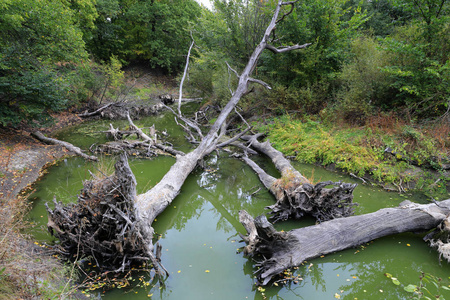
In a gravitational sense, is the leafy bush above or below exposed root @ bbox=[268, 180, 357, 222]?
above

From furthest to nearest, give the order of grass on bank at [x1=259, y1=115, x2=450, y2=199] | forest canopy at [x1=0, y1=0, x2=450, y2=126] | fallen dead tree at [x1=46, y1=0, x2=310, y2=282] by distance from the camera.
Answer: forest canopy at [x1=0, y1=0, x2=450, y2=126]
grass on bank at [x1=259, y1=115, x2=450, y2=199]
fallen dead tree at [x1=46, y1=0, x2=310, y2=282]

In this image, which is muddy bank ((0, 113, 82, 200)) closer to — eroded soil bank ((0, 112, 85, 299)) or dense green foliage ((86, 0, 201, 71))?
eroded soil bank ((0, 112, 85, 299))

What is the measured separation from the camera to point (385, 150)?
7.24 m

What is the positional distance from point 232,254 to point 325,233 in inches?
63.9

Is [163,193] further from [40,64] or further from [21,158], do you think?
[40,64]

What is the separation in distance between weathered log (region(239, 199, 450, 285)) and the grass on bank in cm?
179

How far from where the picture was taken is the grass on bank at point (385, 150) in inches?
256

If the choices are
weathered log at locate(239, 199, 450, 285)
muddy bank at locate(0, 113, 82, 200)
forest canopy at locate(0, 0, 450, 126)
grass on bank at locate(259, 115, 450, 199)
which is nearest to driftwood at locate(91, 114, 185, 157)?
muddy bank at locate(0, 113, 82, 200)

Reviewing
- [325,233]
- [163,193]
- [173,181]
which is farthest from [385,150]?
[163,193]

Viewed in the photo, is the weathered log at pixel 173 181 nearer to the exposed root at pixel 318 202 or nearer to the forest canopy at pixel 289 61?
the exposed root at pixel 318 202

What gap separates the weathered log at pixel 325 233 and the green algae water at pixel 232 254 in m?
0.20

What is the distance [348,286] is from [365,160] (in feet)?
15.2

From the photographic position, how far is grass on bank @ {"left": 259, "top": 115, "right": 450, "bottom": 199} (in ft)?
21.4

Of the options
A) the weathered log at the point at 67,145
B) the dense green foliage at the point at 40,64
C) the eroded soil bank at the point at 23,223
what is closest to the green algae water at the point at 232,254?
the eroded soil bank at the point at 23,223
